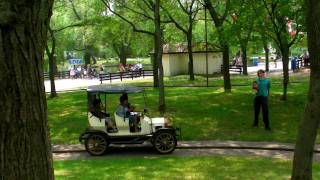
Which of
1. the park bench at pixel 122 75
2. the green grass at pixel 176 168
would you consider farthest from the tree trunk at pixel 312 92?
the park bench at pixel 122 75

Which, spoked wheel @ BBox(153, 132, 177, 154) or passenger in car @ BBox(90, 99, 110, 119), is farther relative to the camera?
passenger in car @ BBox(90, 99, 110, 119)

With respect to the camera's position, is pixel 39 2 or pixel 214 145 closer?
pixel 39 2

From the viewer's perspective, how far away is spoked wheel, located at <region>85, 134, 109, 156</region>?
1445 centimetres

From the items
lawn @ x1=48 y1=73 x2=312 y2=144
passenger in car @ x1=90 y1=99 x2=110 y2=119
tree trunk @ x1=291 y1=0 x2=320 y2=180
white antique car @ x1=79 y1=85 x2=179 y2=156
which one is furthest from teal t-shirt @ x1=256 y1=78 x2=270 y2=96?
tree trunk @ x1=291 y1=0 x2=320 y2=180

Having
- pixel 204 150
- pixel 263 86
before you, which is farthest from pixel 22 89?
pixel 263 86

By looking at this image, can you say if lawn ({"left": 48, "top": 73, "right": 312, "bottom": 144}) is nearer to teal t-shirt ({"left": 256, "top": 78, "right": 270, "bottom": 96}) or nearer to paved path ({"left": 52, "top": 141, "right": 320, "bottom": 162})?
paved path ({"left": 52, "top": 141, "right": 320, "bottom": 162})

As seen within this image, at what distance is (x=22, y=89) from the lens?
4004mm

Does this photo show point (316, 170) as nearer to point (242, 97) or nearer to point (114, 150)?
point (114, 150)

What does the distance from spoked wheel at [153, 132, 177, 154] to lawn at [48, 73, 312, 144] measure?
224 cm

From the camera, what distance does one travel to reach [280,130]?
17.0m

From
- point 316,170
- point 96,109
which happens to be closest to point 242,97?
point 96,109

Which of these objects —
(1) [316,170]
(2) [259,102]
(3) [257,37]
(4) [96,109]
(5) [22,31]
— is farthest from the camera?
(3) [257,37]

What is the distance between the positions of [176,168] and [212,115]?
318 inches

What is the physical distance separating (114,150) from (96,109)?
160cm
